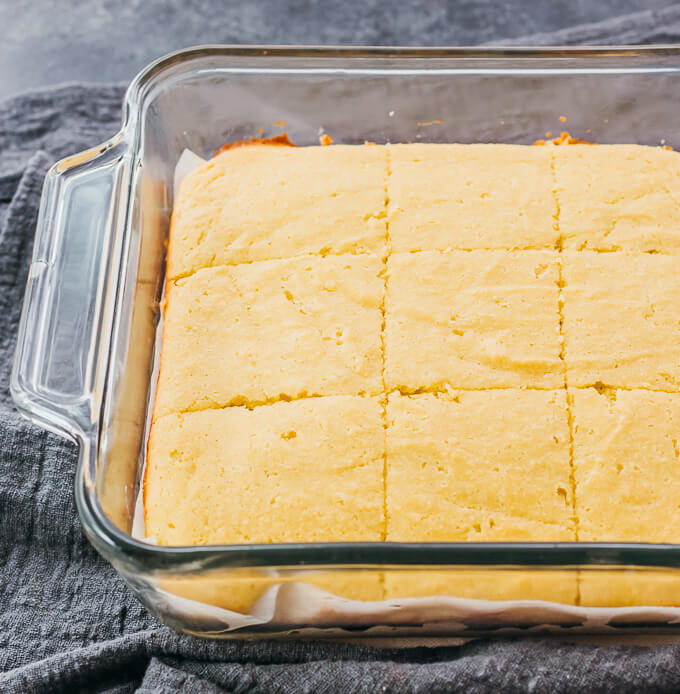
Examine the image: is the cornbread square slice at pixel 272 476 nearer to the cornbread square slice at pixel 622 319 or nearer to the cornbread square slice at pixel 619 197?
the cornbread square slice at pixel 622 319

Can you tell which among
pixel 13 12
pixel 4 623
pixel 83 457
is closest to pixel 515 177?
pixel 83 457

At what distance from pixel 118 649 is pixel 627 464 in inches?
49.3

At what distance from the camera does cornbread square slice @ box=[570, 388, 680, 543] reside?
176 centimetres

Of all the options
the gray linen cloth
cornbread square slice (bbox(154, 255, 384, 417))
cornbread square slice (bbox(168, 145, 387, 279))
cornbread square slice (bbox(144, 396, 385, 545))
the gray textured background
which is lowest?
the gray linen cloth

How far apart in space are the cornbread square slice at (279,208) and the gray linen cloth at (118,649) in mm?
651

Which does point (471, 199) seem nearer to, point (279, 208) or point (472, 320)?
point (472, 320)

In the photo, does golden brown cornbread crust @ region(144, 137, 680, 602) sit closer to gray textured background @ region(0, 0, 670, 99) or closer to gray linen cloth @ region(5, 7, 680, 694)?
gray linen cloth @ region(5, 7, 680, 694)

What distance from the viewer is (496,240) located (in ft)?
6.98

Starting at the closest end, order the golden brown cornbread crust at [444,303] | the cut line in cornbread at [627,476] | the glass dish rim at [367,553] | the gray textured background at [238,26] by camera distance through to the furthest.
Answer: the glass dish rim at [367,553], the cut line in cornbread at [627,476], the golden brown cornbread crust at [444,303], the gray textured background at [238,26]

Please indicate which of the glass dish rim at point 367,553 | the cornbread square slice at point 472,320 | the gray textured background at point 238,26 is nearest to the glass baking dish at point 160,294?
the glass dish rim at point 367,553

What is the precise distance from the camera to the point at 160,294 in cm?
228

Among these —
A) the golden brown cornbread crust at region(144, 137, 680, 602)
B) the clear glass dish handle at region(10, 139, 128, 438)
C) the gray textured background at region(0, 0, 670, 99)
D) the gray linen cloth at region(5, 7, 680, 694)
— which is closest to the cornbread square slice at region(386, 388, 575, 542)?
the golden brown cornbread crust at region(144, 137, 680, 602)

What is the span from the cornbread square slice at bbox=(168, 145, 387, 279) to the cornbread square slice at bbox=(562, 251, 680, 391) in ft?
1.73

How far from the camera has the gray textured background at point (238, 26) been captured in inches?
125
